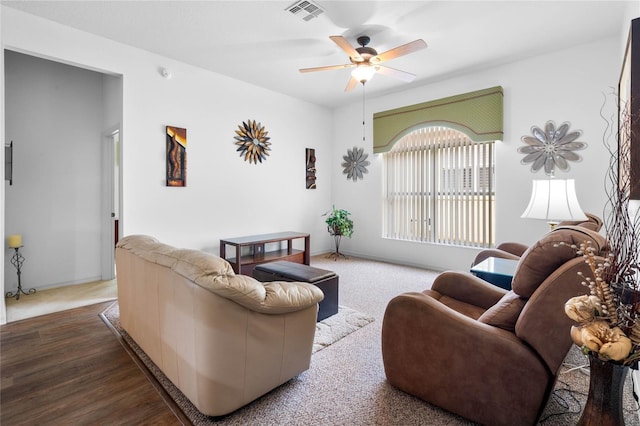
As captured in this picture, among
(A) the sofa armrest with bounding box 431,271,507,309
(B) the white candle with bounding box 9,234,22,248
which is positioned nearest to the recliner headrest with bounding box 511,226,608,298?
(A) the sofa armrest with bounding box 431,271,507,309

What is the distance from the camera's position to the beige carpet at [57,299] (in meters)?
3.11

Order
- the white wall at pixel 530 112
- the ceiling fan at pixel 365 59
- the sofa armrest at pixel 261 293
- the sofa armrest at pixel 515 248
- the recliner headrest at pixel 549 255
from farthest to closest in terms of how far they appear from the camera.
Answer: the white wall at pixel 530 112, the sofa armrest at pixel 515 248, the ceiling fan at pixel 365 59, the sofa armrest at pixel 261 293, the recliner headrest at pixel 549 255

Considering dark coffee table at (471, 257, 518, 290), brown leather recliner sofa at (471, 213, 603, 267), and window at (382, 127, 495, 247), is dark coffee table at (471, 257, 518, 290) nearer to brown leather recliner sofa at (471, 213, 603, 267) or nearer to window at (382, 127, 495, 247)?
brown leather recliner sofa at (471, 213, 603, 267)

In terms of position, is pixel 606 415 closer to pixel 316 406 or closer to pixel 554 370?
pixel 554 370

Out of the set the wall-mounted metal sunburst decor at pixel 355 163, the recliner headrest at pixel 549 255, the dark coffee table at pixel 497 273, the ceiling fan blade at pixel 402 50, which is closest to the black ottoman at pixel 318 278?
the dark coffee table at pixel 497 273

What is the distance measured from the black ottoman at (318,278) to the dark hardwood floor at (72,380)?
129 cm

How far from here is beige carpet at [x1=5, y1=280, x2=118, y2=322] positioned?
3109mm

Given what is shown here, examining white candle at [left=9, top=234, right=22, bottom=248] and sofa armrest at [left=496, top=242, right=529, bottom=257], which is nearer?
sofa armrest at [left=496, top=242, right=529, bottom=257]

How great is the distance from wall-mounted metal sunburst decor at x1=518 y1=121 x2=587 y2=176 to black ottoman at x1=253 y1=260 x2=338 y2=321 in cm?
298

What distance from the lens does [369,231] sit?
577 centimetres

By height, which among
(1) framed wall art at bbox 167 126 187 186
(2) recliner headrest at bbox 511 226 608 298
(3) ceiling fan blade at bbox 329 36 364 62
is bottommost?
(2) recliner headrest at bbox 511 226 608 298

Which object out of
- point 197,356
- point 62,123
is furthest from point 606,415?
point 62,123

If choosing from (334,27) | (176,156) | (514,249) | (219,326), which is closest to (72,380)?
(219,326)

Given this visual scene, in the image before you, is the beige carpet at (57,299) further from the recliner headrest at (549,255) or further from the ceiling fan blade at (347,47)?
the recliner headrest at (549,255)
